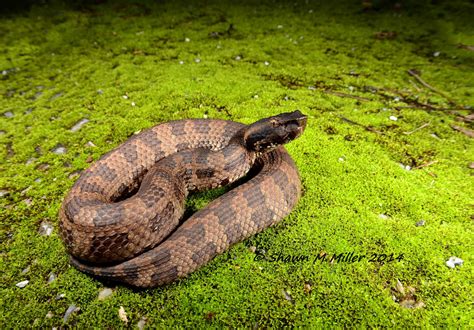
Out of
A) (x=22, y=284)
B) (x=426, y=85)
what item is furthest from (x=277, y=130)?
(x=426, y=85)

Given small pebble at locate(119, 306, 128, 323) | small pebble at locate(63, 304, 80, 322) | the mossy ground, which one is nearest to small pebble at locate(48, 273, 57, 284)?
the mossy ground

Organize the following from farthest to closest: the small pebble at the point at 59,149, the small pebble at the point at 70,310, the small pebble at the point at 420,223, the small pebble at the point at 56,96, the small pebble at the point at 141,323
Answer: the small pebble at the point at 56,96, the small pebble at the point at 59,149, the small pebble at the point at 420,223, the small pebble at the point at 70,310, the small pebble at the point at 141,323

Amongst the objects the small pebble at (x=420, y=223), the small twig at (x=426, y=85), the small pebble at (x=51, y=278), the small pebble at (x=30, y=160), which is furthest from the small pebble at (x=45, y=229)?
the small twig at (x=426, y=85)

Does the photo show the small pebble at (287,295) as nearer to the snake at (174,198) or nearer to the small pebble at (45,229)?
the snake at (174,198)

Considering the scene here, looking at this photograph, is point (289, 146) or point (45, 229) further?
point (289, 146)

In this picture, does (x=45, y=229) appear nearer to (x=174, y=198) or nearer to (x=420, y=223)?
(x=174, y=198)

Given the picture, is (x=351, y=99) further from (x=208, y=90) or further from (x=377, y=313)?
(x=377, y=313)
